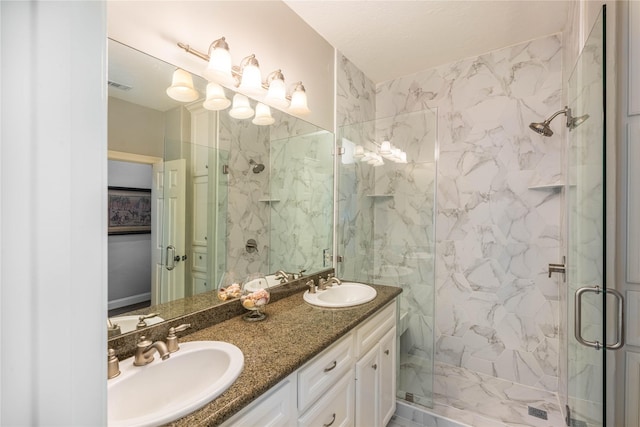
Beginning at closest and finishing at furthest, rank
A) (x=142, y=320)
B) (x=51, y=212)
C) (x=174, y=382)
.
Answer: (x=51, y=212) < (x=174, y=382) < (x=142, y=320)

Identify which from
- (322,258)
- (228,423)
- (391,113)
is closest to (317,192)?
(322,258)

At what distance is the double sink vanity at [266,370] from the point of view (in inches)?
33.2

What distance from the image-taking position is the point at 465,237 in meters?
2.54

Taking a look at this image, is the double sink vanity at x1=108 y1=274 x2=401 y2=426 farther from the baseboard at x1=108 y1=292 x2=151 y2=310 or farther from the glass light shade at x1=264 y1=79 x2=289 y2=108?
the glass light shade at x1=264 y1=79 x2=289 y2=108

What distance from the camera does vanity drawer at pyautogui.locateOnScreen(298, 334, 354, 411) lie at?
1.10 metres

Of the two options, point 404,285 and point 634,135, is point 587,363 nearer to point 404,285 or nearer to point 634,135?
point 634,135

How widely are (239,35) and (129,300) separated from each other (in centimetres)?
137

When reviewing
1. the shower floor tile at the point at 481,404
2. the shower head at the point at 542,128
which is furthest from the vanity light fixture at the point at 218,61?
the shower floor tile at the point at 481,404

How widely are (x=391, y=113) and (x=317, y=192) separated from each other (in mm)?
1296

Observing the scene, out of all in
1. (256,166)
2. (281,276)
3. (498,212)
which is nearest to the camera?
(256,166)

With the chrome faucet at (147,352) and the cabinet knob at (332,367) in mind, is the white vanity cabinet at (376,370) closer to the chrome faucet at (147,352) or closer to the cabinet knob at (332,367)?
the cabinet knob at (332,367)

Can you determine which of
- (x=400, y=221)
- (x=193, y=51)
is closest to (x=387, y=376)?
(x=400, y=221)

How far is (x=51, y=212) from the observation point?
0.98 ft

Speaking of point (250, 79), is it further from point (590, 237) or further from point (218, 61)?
point (590, 237)
